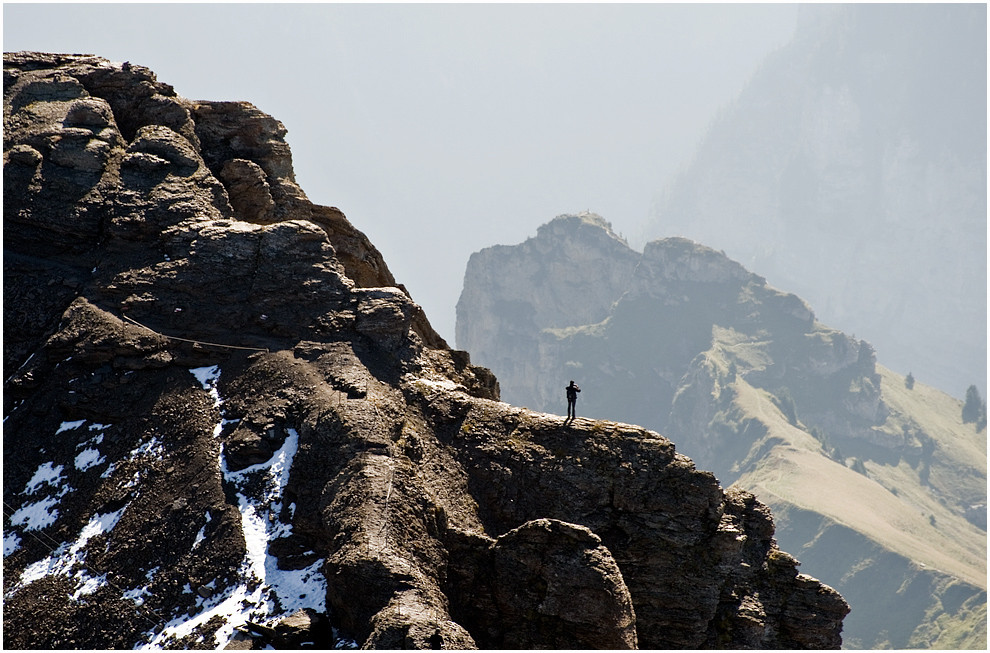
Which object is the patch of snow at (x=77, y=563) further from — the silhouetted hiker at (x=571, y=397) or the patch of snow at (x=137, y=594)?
the silhouetted hiker at (x=571, y=397)

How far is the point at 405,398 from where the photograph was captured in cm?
5212

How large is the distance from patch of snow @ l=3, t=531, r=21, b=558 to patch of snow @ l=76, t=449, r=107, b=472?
15.5 ft

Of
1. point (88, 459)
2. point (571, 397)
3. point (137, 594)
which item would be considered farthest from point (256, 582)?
point (571, 397)

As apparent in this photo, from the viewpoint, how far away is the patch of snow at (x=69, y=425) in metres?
51.0

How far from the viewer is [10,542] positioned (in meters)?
46.0

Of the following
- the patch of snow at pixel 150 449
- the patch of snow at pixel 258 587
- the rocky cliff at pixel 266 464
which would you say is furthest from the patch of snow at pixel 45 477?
the patch of snow at pixel 258 587

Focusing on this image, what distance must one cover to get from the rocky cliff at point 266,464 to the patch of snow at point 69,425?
17 centimetres

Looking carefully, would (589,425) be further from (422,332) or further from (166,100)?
(166,100)

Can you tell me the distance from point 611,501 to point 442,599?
1271cm

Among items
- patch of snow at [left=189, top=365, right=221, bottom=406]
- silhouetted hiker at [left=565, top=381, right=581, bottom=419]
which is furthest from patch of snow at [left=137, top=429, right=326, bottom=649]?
silhouetted hiker at [left=565, top=381, right=581, bottom=419]

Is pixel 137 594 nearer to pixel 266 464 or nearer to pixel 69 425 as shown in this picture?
pixel 266 464

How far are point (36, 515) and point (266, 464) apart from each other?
12660 mm

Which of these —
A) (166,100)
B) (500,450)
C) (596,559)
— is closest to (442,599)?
(596,559)

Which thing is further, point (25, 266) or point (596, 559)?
point (25, 266)
